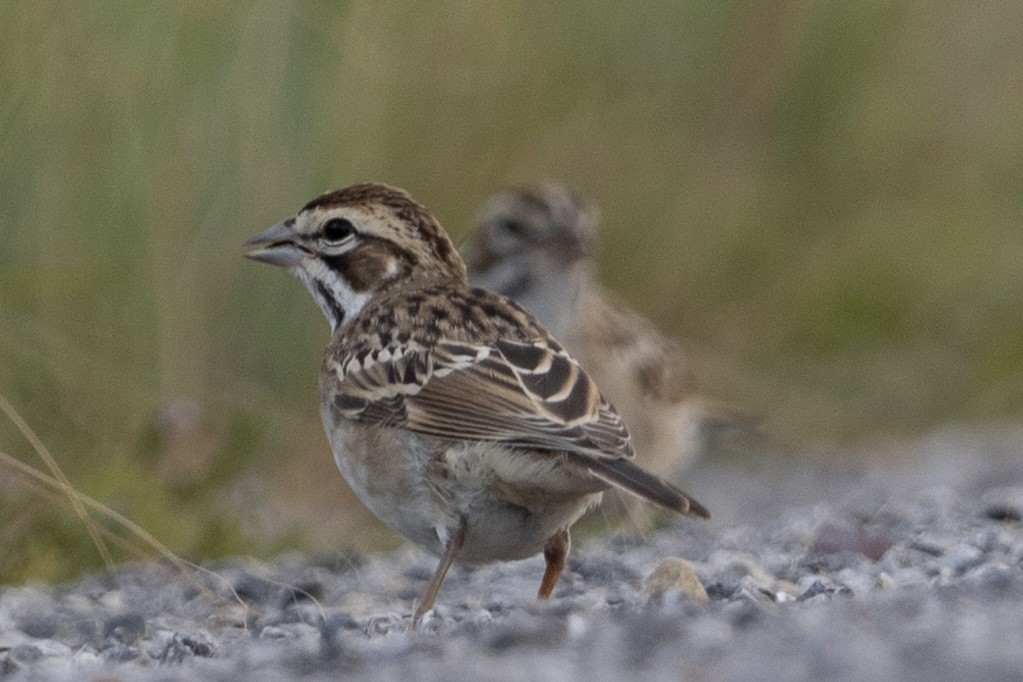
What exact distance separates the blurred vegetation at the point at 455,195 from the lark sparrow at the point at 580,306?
29.7 inches

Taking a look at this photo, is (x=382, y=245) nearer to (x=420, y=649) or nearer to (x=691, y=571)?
(x=691, y=571)

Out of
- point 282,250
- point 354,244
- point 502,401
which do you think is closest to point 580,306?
point 354,244

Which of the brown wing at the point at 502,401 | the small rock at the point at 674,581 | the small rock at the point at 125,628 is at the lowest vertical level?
the small rock at the point at 125,628

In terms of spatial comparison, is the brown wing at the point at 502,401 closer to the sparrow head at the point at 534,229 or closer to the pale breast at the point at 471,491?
the pale breast at the point at 471,491

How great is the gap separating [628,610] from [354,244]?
2.49 m

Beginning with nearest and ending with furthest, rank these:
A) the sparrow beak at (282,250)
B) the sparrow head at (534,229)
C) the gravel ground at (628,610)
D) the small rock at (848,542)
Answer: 1. the gravel ground at (628,610)
2. the small rock at (848,542)
3. the sparrow beak at (282,250)
4. the sparrow head at (534,229)

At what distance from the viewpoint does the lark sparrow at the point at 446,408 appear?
623 cm

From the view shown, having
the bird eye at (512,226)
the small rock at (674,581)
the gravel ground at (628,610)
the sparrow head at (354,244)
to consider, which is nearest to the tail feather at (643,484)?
the gravel ground at (628,610)

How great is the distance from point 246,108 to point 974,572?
15.6ft

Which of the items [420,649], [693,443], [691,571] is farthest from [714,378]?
[420,649]

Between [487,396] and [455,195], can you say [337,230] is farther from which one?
[455,195]

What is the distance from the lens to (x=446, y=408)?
21.5 ft

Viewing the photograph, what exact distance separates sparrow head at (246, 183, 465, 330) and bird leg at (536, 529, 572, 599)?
139 cm

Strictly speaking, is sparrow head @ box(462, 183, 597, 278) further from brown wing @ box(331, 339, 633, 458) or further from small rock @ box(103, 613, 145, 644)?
small rock @ box(103, 613, 145, 644)
